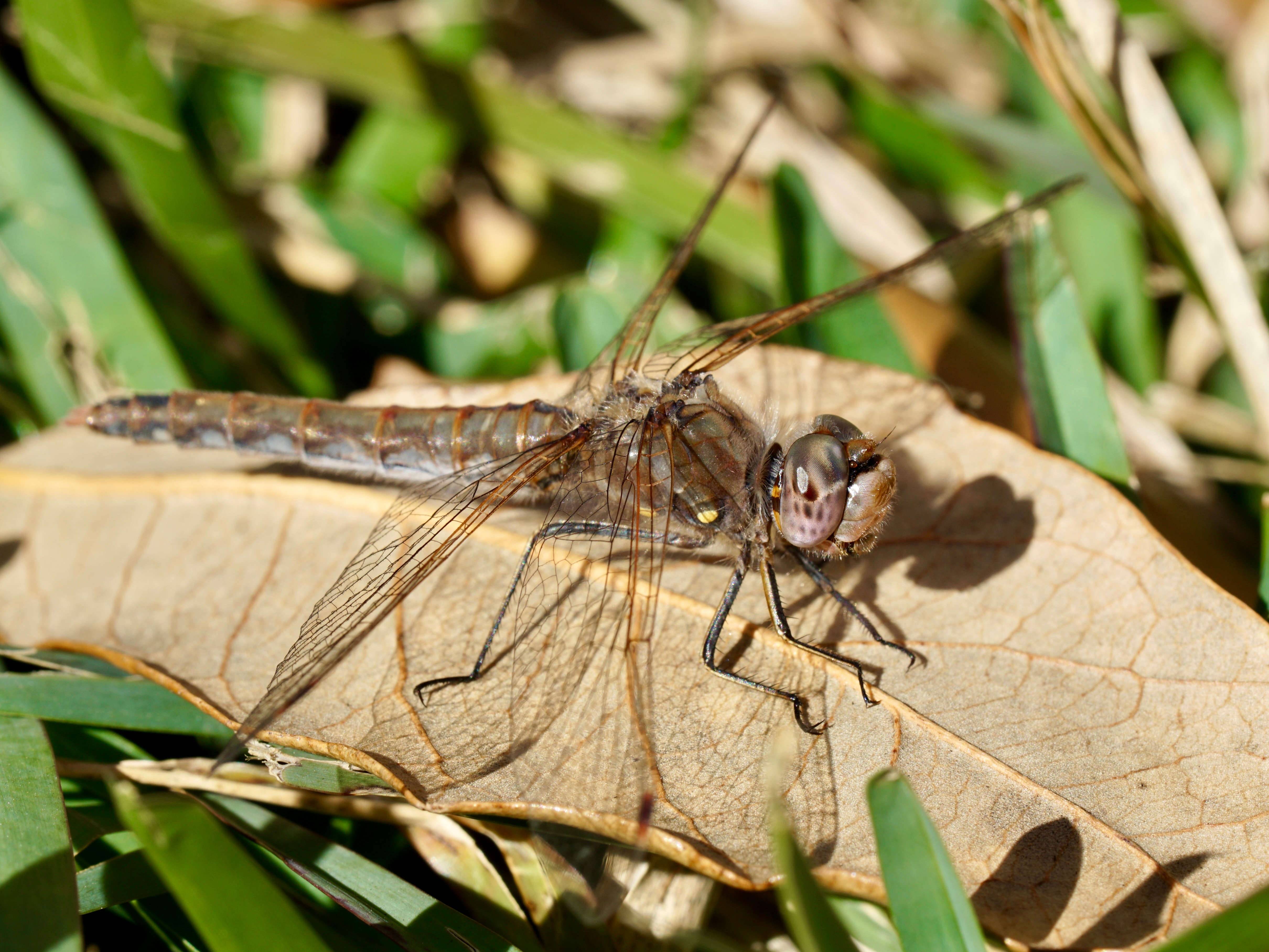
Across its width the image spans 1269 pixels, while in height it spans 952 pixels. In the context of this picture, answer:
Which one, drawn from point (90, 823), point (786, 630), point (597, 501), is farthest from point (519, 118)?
point (90, 823)

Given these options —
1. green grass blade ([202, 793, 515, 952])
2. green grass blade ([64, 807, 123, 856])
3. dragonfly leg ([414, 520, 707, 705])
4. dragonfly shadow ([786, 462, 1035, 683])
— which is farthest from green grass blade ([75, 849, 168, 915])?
dragonfly shadow ([786, 462, 1035, 683])

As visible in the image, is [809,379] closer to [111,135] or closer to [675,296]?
[675,296]

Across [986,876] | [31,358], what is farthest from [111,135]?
[986,876]

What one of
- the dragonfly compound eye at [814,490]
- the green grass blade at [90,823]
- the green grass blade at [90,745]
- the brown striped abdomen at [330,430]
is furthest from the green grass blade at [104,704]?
the dragonfly compound eye at [814,490]

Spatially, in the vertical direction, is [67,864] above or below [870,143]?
below

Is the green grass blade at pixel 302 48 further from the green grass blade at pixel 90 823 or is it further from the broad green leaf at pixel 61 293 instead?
the green grass blade at pixel 90 823

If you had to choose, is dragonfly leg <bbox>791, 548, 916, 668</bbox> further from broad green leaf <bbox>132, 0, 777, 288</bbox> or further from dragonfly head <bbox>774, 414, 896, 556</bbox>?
broad green leaf <bbox>132, 0, 777, 288</bbox>
